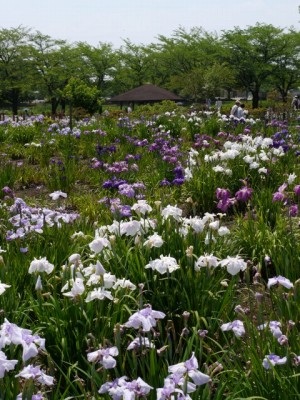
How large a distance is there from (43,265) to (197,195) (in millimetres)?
4069

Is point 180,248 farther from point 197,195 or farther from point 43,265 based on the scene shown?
point 197,195

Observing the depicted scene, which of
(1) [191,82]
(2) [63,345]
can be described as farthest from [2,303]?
(1) [191,82]

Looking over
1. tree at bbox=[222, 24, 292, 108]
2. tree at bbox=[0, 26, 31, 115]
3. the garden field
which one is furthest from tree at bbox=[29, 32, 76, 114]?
the garden field

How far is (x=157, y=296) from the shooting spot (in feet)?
10.2

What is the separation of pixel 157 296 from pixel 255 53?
160 ft

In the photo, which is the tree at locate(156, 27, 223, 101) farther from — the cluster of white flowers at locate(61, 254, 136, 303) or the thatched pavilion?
the cluster of white flowers at locate(61, 254, 136, 303)

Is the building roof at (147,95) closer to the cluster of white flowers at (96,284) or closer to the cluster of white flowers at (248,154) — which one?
the cluster of white flowers at (248,154)

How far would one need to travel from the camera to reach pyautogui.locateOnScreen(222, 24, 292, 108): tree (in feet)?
159

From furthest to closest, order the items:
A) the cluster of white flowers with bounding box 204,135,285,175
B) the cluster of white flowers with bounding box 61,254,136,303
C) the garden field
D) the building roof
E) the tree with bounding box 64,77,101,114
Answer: the building roof, the tree with bounding box 64,77,101,114, the cluster of white flowers with bounding box 204,135,285,175, the cluster of white flowers with bounding box 61,254,136,303, the garden field

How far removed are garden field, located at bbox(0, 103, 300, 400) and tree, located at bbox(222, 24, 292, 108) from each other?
142ft

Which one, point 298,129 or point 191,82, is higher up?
point 191,82

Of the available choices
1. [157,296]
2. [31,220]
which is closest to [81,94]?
[31,220]

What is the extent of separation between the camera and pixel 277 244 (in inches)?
169

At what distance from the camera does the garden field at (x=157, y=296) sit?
1.95 m
